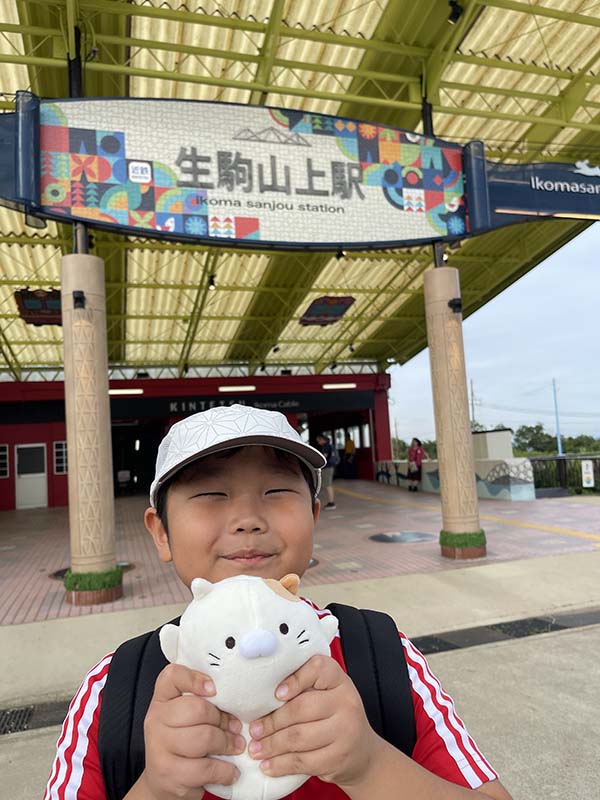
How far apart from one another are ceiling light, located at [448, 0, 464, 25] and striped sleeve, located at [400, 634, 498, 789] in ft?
27.6

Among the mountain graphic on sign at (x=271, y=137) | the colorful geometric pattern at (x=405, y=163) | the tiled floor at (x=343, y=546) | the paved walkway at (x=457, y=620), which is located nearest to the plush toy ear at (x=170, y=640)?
the paved walkway at (x=457, y=620)

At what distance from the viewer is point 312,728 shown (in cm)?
72

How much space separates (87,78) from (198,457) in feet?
32.3

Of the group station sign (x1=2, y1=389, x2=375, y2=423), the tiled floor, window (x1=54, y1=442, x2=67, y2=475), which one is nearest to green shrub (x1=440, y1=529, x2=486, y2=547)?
the tiled floor

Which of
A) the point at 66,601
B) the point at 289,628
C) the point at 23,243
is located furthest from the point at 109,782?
the point at 23,243

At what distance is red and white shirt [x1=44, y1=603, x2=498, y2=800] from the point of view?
0.99m

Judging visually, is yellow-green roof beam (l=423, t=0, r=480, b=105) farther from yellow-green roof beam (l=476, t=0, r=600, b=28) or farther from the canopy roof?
yellow-green roof beam (l=476, t=0, r=600, b=28)

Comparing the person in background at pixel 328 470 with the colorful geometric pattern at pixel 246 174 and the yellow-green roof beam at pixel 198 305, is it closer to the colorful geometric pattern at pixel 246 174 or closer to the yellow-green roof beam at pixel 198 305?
the yellow-green roof beam at pixel 198 305

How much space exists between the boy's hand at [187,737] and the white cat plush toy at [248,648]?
17 mm

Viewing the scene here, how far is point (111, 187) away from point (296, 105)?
220 inches

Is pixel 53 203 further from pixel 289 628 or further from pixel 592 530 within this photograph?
pixel 592 530

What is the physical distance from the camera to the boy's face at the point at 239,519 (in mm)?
1021

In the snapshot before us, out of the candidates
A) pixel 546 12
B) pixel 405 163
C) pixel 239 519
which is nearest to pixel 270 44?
pixel 405 163

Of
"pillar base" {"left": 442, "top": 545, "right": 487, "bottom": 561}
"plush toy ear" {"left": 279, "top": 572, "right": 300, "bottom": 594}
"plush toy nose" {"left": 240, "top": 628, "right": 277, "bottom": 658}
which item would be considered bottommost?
"pillar base" {"left": 442, "top": 545, "right": 487, "bottom": 561}
